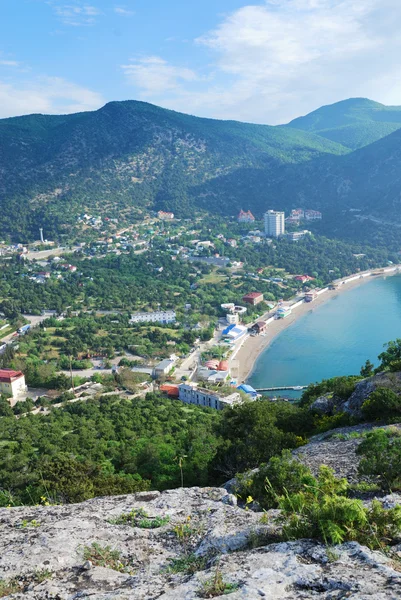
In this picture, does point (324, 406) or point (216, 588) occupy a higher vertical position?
point (216, 588)

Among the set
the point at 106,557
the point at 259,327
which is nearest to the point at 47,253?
the point at 259,327

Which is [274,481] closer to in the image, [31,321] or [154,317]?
[154,317]

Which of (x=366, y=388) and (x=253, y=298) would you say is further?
(x=253, y=298)

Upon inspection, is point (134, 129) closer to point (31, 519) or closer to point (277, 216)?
point (277, 216)

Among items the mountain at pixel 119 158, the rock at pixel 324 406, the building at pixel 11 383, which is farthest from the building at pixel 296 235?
the rock at pixel 324 406

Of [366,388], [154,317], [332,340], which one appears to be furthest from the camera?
[154,317]

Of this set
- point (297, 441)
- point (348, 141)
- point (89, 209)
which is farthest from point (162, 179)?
point (297, 441)

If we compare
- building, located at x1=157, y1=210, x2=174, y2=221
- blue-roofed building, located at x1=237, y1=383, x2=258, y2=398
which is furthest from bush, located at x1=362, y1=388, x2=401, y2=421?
building, located at x1=157, y1=210, x2=174, y2=221
